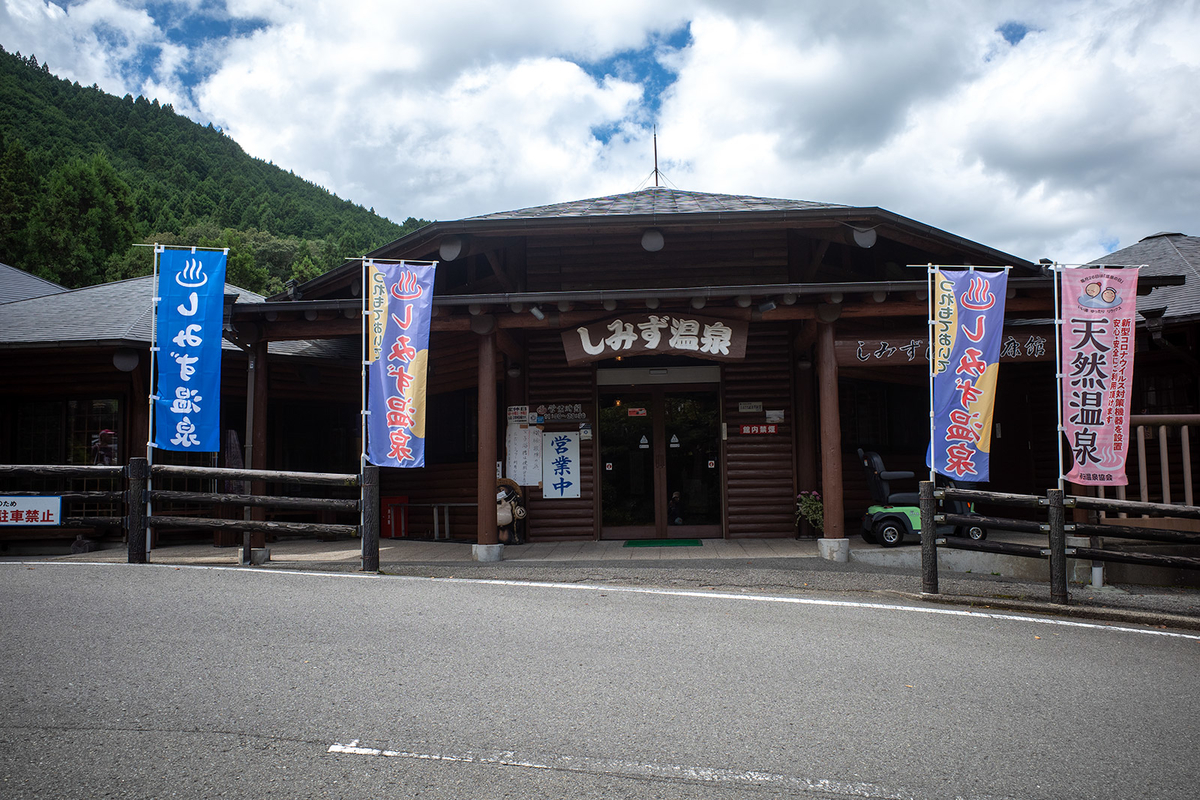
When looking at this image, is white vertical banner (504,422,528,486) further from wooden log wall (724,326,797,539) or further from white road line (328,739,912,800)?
white road line (328,739,912,800)

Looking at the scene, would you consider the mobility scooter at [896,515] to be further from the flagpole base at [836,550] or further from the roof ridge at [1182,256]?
the roof ridge at [1182,256]

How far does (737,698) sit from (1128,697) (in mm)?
2243

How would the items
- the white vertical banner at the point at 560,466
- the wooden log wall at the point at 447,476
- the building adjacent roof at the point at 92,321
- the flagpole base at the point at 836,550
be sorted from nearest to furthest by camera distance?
the flagpole base at the point at 836,550
the building adjacent roof at the point at 92,321
the white vertical banner at the point at 560,466
the wooden log wall at the point at 447,476

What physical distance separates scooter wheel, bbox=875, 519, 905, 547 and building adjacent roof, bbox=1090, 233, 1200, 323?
533 cm

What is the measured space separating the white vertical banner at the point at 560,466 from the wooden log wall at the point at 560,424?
8cm

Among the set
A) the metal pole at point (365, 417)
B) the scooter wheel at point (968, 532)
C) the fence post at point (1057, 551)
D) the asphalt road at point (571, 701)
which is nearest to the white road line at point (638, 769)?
the asphalt road at point (571, 701)

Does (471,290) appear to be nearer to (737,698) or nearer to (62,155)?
(737,698)

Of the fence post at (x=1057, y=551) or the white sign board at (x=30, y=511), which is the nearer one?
the fence post at (x=1057, y=551)

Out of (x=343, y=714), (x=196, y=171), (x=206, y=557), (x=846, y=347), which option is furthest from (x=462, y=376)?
(x=196, y=171)

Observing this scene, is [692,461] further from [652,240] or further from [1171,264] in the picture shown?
[1171,264]

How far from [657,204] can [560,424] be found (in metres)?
3.91

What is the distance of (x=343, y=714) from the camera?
3.78 m

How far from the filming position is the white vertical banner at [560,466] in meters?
12.2

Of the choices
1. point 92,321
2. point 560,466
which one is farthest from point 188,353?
point 92,321
